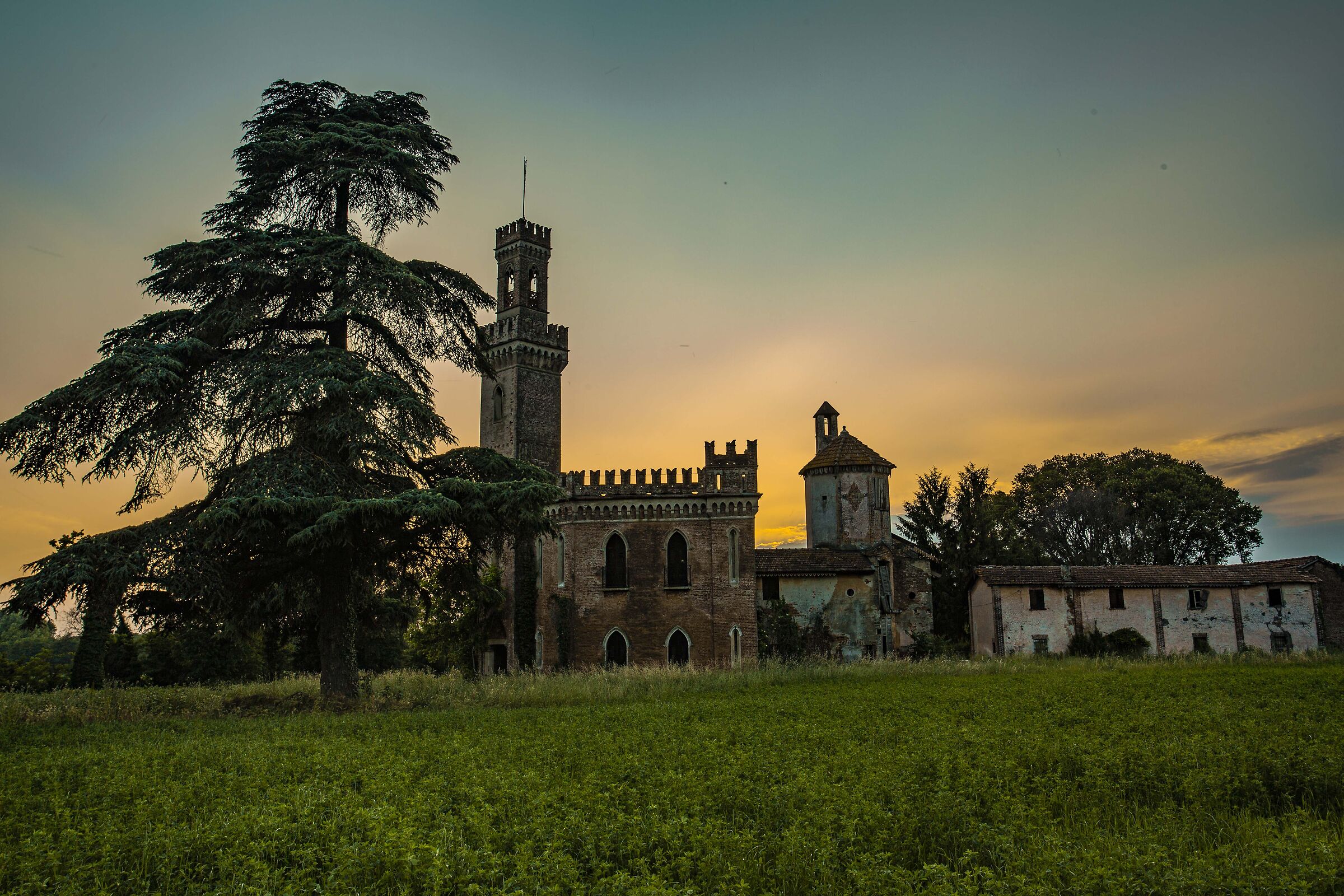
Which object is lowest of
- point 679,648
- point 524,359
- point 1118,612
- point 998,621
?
point 679,648

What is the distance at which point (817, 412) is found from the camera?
144 ft

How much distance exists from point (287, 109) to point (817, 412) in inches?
1101

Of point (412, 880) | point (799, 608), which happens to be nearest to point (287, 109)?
point (412, 880)

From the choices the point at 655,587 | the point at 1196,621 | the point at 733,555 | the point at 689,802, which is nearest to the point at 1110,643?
the point at 1196,621

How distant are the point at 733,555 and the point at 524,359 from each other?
42.1 ft

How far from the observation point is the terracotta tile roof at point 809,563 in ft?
118

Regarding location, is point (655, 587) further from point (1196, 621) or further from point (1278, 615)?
point (1278, 615)

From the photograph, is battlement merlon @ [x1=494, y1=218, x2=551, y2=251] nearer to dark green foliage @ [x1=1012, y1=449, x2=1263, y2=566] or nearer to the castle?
the castle

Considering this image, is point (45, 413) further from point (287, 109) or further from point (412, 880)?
point (412, 880)

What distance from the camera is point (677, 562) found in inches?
1371

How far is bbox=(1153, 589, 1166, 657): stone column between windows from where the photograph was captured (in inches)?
1534

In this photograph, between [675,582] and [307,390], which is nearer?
[307,390]

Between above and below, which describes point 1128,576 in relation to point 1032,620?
above

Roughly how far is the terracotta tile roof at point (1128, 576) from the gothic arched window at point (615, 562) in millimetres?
15942
